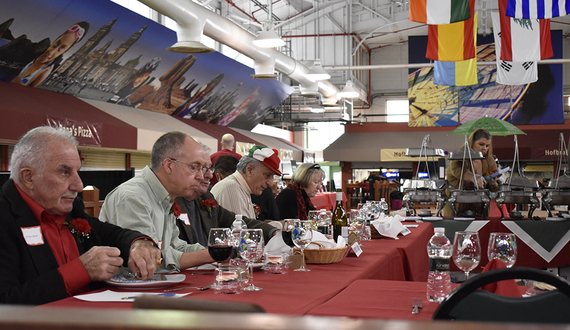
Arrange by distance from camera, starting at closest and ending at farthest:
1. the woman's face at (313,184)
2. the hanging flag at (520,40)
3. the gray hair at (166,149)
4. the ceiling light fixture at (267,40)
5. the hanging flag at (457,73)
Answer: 1. the gray hair at (166,149)
2. the woman's face at (313,184)
3. the ceiling light fixture at (267,40)
4. the hanging flag at (520,40)
5. the hanging flag at (457,73)

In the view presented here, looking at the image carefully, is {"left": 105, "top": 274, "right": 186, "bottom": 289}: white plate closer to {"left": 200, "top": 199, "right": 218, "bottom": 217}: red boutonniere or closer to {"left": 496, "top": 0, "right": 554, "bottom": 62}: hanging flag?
{"left": 200, "top": 199, "right": 218, "bottom": 217}: red boutonniere

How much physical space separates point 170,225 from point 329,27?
15827 millimetres

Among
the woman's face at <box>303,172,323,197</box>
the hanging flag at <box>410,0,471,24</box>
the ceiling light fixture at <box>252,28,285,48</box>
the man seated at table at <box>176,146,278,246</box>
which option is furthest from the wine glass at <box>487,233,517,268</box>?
the ceiling light fixture at <box>252,28,285,48</box>

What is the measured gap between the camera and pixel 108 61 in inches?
361

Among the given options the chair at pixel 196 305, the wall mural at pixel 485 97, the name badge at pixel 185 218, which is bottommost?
the name badge at pixel 185 218

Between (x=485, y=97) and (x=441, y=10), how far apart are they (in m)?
12.0

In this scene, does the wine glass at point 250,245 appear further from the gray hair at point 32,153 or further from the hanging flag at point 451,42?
the hanging flag at point 451,42

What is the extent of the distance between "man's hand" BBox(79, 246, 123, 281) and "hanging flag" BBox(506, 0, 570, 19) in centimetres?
632

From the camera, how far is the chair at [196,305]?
0.57 metres

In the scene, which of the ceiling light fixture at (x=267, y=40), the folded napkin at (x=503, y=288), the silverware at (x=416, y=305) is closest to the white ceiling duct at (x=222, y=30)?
the ceiling light fixture at (x=267, y=40)

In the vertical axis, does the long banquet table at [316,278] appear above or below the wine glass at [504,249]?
below

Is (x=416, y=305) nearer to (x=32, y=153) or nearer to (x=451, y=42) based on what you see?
(x=32, y=153)

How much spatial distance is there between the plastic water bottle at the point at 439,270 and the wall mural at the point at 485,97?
16.7 m

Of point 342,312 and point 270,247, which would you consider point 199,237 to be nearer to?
point 270,247
